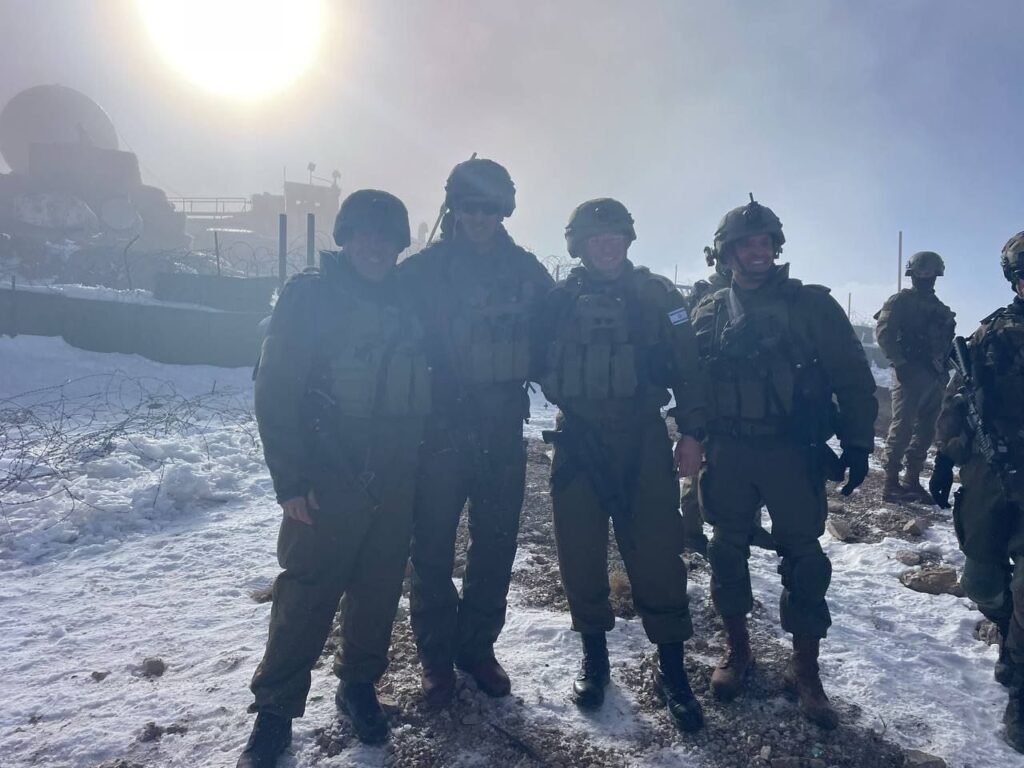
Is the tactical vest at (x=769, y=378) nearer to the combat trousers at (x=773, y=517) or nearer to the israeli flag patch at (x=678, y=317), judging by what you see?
the combat trousers at (x=773, y=517)

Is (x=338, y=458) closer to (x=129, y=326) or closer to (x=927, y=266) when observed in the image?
(x=927, y=266)

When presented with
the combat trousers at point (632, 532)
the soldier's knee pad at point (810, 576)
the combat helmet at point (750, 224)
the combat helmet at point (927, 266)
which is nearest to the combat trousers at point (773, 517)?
the soldier's knee pad at point (810, 576)

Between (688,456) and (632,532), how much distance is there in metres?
0.44

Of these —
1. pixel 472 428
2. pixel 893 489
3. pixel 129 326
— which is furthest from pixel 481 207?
pixel 129 326

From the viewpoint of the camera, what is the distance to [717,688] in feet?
9.61

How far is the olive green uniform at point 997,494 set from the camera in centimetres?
278

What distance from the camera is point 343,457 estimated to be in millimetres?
2656

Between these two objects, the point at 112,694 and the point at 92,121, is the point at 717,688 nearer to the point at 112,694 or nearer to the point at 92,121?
the point at 112,694

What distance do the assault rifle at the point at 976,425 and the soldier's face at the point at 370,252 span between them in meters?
2.80

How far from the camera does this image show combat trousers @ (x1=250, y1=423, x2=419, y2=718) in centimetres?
256

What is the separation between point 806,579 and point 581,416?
1256mm

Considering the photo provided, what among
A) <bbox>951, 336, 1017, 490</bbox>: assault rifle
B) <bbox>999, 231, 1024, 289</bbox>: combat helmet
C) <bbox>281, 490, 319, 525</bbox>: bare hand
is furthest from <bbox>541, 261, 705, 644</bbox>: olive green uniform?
<bbox>999, 231, 1024, 289</bbox>: combat helmet

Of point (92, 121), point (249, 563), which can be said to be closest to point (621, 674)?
point (249, 563)

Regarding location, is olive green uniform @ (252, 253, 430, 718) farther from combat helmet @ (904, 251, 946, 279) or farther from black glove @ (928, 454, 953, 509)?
combat helmet @ (904, 251, 946, 279)
